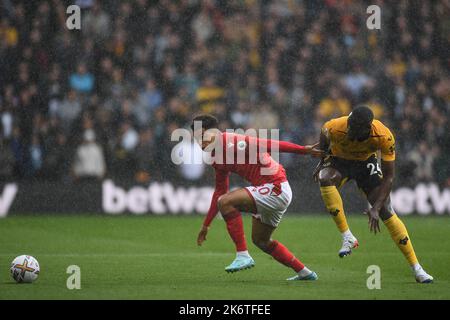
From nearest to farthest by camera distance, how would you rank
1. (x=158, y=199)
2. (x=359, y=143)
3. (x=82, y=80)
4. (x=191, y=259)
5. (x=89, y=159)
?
1. (x=359, y=143)
2. (x=191, y=259)
3. (x=89, y=159)
4. (x=158, y=199)
5. (x=82, y=80)

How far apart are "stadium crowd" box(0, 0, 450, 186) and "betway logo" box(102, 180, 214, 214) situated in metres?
0.32

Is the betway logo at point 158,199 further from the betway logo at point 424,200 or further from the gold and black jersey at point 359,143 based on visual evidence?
the gold and black jersey at point 359,143

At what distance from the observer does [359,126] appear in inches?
424

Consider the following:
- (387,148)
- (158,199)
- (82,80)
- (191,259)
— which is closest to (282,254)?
(387,148)

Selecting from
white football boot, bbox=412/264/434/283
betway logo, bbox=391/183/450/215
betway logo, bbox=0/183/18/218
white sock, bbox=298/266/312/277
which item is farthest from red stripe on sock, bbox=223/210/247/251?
betway logo, bbox=391/183/450/215

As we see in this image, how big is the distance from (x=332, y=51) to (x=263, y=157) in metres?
13.7

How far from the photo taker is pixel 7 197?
820 inches

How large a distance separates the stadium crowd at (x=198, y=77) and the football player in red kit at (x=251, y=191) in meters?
10.5

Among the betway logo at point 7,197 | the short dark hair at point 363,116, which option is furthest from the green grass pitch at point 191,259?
the short dark hair at point 363,116

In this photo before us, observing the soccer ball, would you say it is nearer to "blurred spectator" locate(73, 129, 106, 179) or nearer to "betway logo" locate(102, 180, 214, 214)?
"blurred spectator" locate(73, 129, 106, 179)

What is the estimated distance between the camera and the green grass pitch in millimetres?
9984

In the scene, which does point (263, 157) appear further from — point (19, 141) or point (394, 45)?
point (394, 45)

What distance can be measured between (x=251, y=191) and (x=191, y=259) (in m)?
3.20

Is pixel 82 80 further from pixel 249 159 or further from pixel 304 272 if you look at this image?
pixel 304 272
